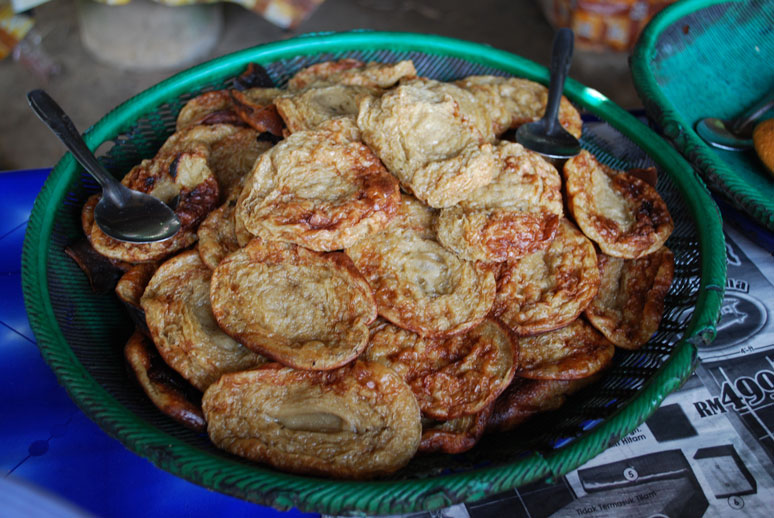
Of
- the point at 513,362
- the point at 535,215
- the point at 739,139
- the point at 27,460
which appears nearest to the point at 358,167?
the point at 535,215

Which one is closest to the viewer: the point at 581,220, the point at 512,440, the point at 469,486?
the point at 469,486

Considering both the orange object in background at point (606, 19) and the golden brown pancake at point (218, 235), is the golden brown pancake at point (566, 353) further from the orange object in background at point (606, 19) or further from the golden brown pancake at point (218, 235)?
the orange object in background at point (606, 19)

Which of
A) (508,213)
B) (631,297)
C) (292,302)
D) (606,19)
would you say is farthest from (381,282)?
(606,19)

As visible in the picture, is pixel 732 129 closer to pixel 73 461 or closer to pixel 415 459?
pixel 415 459

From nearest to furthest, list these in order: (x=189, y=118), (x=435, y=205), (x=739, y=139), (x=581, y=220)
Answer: (x=435, y=205) < (x=581, y=220) < (x=189, y=118) < (x=739, y=139)

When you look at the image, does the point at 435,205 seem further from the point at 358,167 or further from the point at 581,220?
the point at 581,220

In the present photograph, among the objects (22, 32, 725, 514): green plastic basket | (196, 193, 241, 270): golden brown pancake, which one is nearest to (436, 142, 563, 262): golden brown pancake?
(22, 32, 725, 514): green plastic basket

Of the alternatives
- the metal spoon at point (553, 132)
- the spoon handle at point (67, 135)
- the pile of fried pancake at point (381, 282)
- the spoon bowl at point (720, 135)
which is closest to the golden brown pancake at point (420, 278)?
the pile of fried pancake at point (381, 282)
